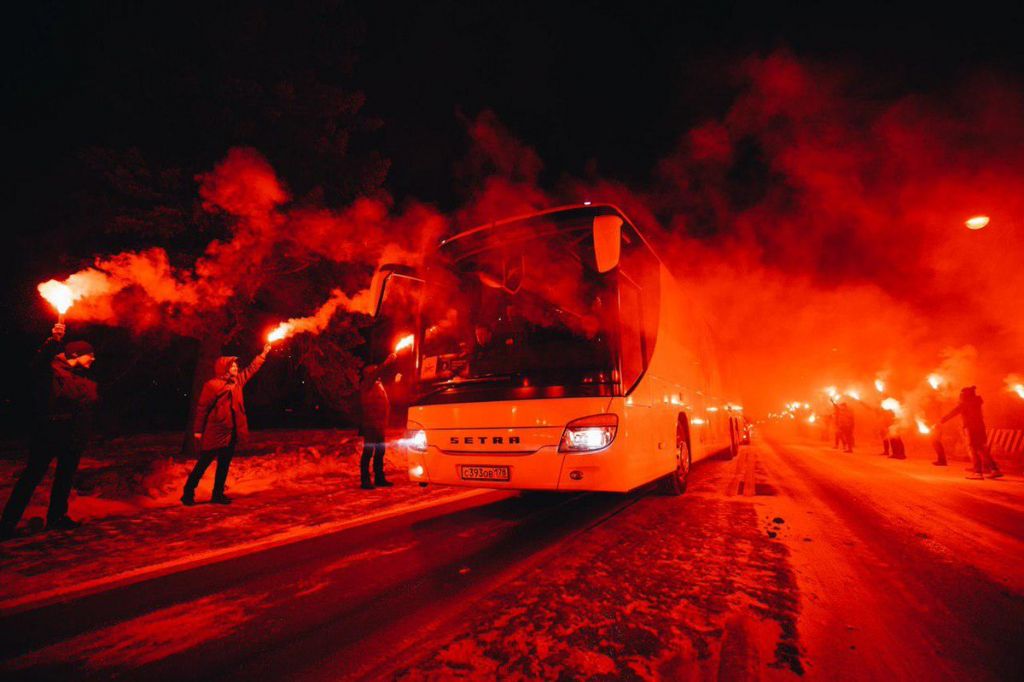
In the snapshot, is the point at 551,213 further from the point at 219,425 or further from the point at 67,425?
the point at 67,425

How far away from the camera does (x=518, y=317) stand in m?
4.84

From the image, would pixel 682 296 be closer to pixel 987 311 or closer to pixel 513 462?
pixel 513 462

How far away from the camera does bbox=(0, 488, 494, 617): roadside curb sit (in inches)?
118

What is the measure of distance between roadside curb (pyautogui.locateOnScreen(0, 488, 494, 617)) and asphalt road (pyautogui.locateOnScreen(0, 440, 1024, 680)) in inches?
6.2

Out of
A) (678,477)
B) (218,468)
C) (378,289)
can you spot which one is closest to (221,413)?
(218,468)

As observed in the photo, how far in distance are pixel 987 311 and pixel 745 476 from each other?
49.7ft

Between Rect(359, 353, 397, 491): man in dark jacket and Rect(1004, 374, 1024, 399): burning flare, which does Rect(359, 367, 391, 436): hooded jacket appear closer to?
Rect(359, 353, 397, 491): man in dark jacket

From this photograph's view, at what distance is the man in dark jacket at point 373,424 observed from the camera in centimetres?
735

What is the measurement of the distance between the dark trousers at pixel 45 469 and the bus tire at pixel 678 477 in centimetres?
708

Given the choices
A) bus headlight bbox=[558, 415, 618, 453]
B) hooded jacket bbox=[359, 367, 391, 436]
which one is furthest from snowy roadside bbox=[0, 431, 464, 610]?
bus headlight bbox=[558, 415, 618, 453]

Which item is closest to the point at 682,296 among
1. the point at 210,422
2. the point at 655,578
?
the point at 655,578

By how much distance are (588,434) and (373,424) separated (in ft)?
15.0

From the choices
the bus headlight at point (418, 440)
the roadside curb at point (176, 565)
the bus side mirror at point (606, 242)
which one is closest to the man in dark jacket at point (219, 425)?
the roadside curb at point (176, 565)

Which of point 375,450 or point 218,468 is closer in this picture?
point 218,468
